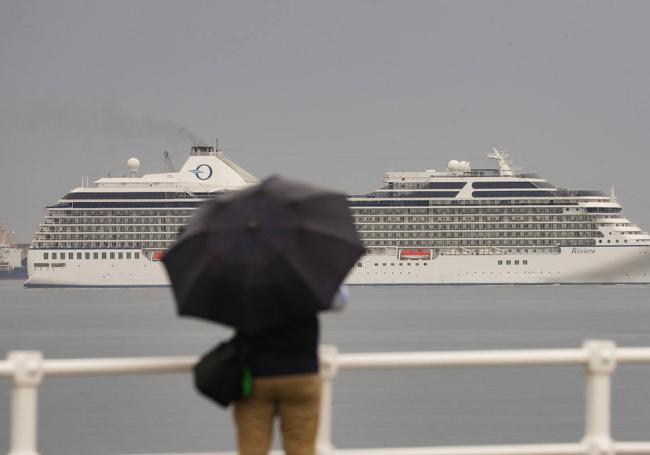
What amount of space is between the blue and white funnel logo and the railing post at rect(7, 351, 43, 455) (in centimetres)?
8772

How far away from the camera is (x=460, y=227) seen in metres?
88.1

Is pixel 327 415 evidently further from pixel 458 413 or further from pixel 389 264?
pixel 389 264

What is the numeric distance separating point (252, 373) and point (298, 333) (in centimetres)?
17

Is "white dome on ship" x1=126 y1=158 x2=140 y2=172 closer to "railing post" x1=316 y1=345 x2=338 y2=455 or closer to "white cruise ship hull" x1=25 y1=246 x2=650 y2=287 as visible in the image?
"white cruise ship hull" x1=25 y1=246 x2=650 y2=287

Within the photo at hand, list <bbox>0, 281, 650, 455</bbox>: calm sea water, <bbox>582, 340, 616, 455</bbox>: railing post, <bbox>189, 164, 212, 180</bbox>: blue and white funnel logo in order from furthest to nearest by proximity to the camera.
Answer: <bbox>189, 164, 212, 180</bbox>: blue and white funnel logo → <bbox>0, 281, 650, 455</bbox>: calm sea water → <bbox>582, 340, 616, 455</bbox>: railing post

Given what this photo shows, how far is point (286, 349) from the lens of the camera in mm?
3742

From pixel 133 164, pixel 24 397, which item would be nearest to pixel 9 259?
pixel 133 164

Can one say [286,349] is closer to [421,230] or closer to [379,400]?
[379,400]

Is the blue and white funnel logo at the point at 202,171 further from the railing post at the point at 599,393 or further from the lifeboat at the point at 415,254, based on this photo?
the railing post at the point at 599,393

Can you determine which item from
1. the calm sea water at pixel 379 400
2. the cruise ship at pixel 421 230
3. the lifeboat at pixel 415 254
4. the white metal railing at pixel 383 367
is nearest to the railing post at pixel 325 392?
the white metal railing at pixel 383 367

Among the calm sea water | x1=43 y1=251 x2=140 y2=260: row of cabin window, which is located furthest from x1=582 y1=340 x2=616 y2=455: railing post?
x1=43 y1=251 x2=140 y2=260: row of cabin window

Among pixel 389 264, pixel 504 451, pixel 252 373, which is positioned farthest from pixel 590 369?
pixel 389 264

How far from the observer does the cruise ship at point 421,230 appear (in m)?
85.2

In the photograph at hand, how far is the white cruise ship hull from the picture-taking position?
84.2 metres
